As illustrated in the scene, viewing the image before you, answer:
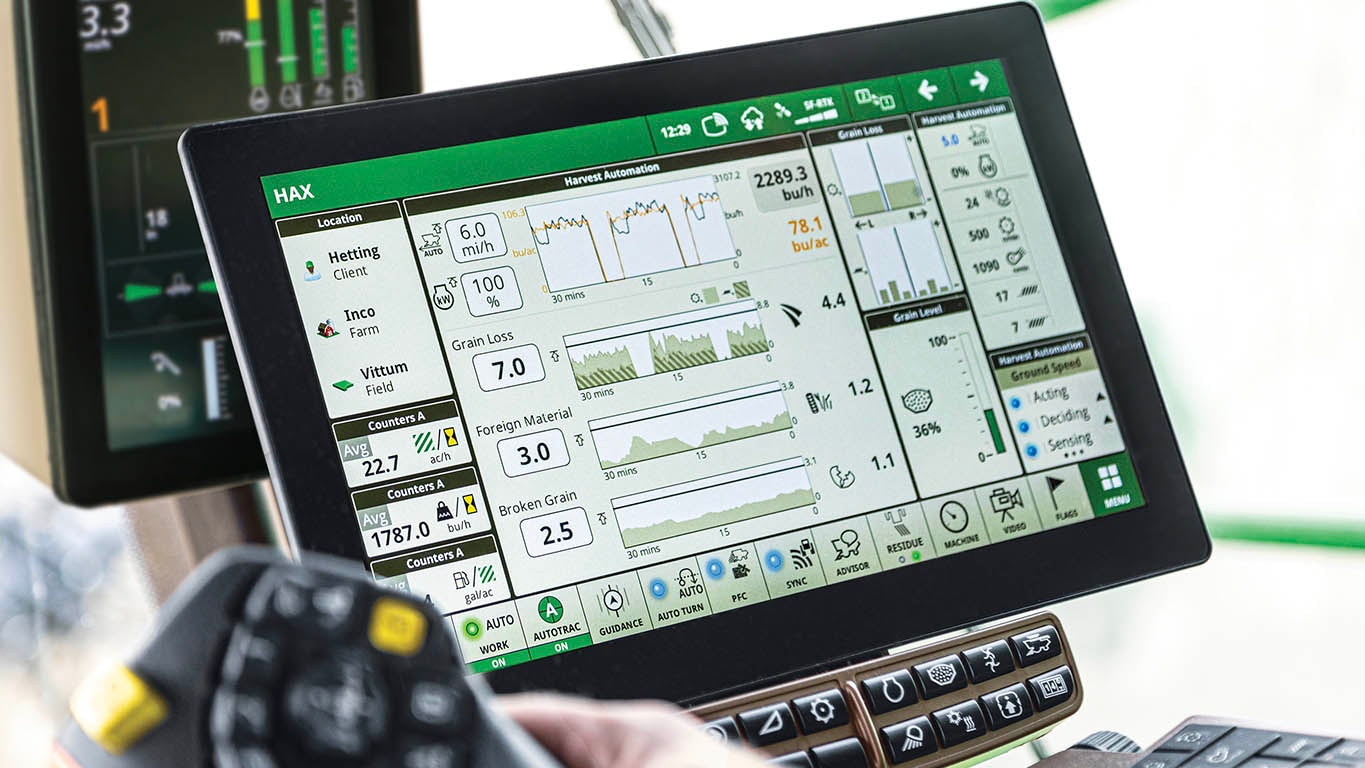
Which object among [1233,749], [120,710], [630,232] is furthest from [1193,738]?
[120,710]

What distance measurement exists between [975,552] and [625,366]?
0.19m

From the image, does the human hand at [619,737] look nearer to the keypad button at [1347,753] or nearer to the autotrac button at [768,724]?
the autotrac button at [768,724]

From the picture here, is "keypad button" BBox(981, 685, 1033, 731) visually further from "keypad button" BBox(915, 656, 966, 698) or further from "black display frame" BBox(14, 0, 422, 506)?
"black display frame" BBox(14, 0, 422, 506)

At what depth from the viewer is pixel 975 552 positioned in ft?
1.95

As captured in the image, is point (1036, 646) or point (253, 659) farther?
point (1036, 646)

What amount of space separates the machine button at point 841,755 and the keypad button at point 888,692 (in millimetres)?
21

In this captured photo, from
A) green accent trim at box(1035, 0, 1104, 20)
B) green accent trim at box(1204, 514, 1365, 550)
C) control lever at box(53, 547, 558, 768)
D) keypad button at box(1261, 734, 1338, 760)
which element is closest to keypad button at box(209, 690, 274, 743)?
control lever at box(53, 547, 558, 768)

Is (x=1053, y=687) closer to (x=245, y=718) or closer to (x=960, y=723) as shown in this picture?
(x=960, y=723)

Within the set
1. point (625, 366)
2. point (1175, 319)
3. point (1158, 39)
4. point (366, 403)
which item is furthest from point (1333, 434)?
point (366, 403)

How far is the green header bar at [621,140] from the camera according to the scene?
1.77 feet

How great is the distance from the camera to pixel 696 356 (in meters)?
0.57

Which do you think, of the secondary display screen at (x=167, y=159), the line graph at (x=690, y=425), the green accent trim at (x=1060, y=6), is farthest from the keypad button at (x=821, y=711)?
the green accent trim at (x=1060, y=6)

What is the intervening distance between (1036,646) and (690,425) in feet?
0.73

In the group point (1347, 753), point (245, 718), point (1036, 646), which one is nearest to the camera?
point (245, 718)
